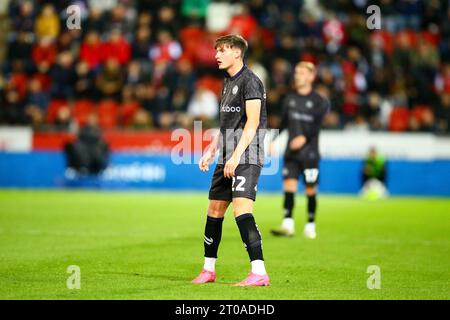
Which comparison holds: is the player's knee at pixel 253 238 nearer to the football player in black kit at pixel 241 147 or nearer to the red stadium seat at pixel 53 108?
the football player in black kit at pixel 241 147

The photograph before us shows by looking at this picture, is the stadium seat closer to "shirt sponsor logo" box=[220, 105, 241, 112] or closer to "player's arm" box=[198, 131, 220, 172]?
"player's arm" box=[198, 131, 220, 172]

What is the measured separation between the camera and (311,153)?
13.9 meters

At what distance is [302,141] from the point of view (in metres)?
13.7

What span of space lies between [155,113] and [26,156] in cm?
381

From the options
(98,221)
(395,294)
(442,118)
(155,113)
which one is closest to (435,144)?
(442,118)

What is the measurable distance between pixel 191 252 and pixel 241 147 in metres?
3.38

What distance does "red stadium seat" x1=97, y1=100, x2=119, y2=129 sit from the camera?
2555cm

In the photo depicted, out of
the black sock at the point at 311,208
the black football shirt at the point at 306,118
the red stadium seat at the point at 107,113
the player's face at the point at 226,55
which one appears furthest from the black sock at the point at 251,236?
the red stadium seat at the point at 107,113

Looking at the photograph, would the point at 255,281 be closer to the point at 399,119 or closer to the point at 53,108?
the point at 53,108

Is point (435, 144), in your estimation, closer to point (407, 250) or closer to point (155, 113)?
point (155, 113)

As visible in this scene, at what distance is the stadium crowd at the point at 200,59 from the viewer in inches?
1006

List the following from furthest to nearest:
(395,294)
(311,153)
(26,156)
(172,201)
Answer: (26,156) < (172,201) < (311,153) < (395,294)

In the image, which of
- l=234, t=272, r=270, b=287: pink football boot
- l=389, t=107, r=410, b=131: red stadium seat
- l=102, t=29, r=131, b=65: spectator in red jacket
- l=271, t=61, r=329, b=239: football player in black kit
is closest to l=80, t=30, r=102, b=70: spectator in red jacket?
l=102, t=29, r=131, b=65: spectator in red jacket
